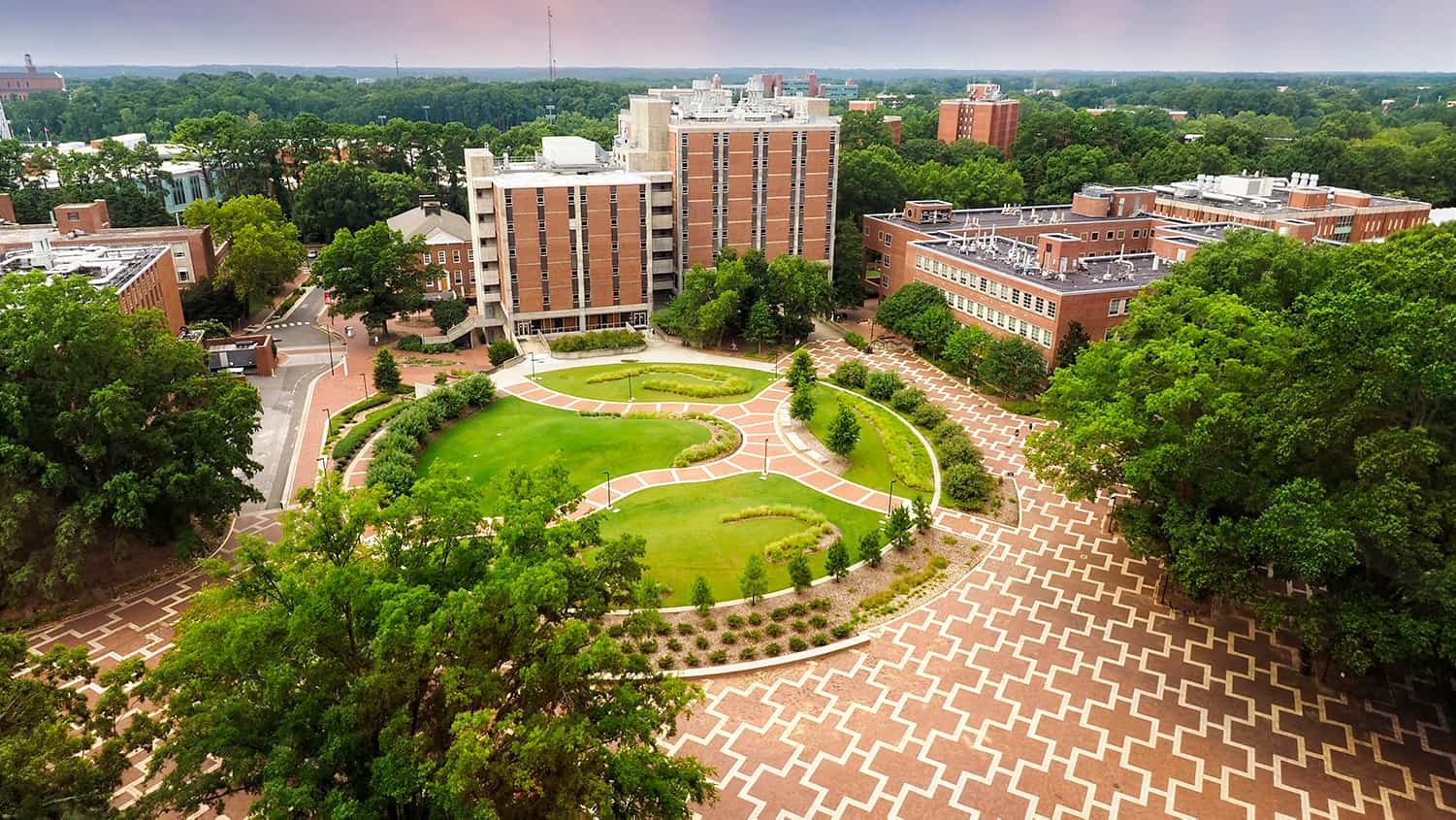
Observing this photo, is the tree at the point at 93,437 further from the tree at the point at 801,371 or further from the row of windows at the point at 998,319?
the row of windows at the point at 998,319

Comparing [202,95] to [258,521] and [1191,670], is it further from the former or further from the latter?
[1191,670]

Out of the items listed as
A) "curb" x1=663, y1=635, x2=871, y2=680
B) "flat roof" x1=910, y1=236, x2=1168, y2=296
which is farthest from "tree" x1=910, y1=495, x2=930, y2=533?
"flat roof" x1=910, y1=236, x2=1168, y2=296

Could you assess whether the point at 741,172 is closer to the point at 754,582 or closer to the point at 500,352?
the point at 500,352

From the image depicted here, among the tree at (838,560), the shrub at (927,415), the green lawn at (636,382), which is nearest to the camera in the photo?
the tree at (838,560)

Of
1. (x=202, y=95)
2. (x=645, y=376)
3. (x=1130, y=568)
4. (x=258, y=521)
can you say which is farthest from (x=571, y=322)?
(x=202, y=95)

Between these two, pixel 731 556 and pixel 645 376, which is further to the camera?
pixel 645 376

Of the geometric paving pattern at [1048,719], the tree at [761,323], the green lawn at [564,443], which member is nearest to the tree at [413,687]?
the geometric paving pattern at [1048,719]
